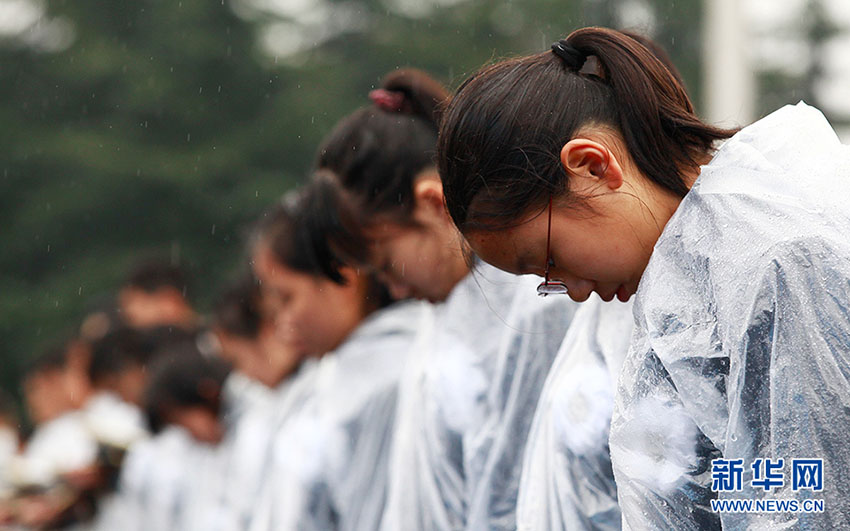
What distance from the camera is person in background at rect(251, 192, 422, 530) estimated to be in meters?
3.21

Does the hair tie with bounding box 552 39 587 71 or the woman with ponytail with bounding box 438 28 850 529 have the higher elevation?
the hair tie with bounding box 552 39 587 71

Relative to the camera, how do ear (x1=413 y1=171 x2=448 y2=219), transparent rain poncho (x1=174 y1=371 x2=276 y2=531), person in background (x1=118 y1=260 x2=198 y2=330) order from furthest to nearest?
person in background (x1=118 y1=260 x2=198 y2=330) < transparent rain poncho (x1=174 y1=371 x2=276 y2=531) < ear (x1=413 y1=171 x2=448 y2=219)

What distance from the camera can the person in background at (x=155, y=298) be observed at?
6559mm

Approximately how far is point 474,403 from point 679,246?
1.13 metres

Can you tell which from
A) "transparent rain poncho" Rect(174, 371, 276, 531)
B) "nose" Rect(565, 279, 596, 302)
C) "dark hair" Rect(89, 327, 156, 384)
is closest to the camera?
"nose" Rect(565, 279, 596, 302)

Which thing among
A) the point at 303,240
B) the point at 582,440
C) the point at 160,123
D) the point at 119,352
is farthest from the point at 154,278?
the point at 160,123

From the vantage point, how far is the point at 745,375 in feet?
4.67

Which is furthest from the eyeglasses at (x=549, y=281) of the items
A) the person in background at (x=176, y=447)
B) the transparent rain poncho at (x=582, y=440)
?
the person in background at (x=176, y=447)

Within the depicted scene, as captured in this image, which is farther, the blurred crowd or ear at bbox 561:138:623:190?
the blurred crowd

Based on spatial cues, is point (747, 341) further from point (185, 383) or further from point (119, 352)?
point (119, 352)

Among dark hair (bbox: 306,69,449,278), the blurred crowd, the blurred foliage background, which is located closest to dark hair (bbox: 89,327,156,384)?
the blurred crowd

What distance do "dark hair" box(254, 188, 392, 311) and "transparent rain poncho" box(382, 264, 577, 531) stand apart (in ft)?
0.98

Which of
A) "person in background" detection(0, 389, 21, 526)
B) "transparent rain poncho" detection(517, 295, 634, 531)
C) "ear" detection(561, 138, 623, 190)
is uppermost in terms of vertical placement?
"ear" detection(561, 138, 623, 190)

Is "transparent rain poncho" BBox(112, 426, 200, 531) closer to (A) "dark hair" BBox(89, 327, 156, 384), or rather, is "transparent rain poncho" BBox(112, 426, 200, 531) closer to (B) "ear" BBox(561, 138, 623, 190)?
(A) "dark hair" BBox(89, 327, 156, 384)
